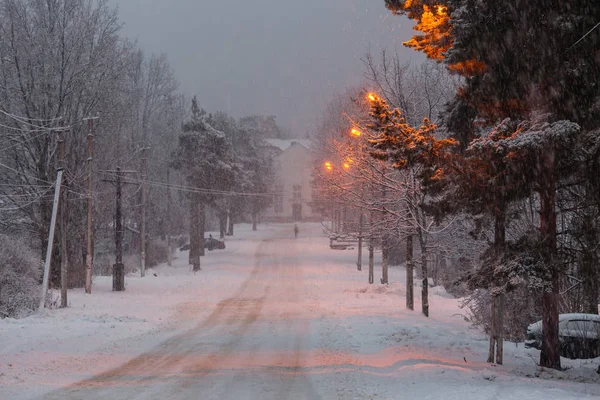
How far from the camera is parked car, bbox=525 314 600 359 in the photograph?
14789mm

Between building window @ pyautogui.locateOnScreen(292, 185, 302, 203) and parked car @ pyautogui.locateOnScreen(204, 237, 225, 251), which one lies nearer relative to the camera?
parked car @ pyautogui.locateOnScreen(204, 237, 225, 251)

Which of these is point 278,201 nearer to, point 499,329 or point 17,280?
point 17,280

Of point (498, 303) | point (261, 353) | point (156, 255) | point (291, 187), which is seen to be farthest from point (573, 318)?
point (291, 187)

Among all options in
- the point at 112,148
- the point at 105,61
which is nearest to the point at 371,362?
the point at 105,61

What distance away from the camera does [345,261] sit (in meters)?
47.4

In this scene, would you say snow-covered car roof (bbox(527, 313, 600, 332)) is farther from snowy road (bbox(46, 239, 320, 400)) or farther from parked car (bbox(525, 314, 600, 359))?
snowy road (bbox(46, 239, 320, 400))

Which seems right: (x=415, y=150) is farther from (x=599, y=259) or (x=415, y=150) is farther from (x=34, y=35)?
(x=34, y=35)

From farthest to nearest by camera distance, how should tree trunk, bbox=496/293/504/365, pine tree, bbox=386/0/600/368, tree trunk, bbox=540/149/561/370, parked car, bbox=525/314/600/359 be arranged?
parked car, bbox=525/314/600/359 < tree trunk, bbox=496/293/504/365 < tree trunk, bbox=540/149/561/370 < pine tree, bbox=386/0/600/368

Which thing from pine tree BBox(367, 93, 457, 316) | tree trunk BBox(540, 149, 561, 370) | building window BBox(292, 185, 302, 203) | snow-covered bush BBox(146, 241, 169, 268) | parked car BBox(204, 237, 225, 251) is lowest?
snow-covered bush BBox(146, 241, 169, 268)

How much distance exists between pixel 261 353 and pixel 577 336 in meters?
7.99

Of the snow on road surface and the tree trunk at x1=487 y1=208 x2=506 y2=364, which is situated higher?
the tree trunk at x1=487 y1=208 x2=506 y2=364

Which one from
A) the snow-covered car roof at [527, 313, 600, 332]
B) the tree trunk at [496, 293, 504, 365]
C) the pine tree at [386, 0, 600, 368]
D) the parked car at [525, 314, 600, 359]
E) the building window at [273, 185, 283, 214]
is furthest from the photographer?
the building window at [273, 185, 283, 214]

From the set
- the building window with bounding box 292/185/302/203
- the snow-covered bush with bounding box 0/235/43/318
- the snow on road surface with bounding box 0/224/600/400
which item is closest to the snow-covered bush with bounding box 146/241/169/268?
the snow on road surface with bounding box 0/224/600/400

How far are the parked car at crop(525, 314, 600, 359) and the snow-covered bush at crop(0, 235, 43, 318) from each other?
49.9ft
